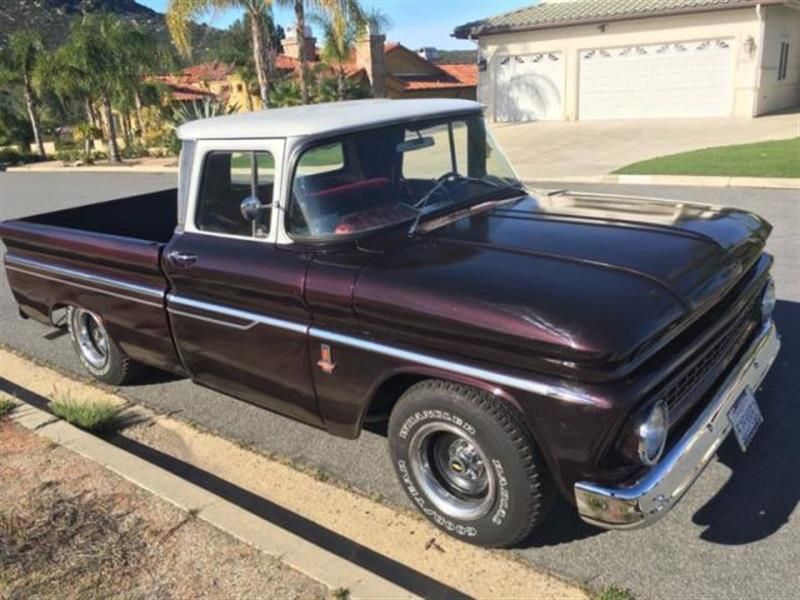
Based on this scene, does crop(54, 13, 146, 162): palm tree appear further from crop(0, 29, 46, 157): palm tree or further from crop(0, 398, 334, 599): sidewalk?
crop(0, 398, 334, 599): sidewalk

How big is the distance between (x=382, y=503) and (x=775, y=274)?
448 centimetres

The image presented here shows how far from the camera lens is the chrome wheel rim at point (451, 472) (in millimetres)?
2947

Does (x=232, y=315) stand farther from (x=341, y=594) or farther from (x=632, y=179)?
(x=632, y=179)

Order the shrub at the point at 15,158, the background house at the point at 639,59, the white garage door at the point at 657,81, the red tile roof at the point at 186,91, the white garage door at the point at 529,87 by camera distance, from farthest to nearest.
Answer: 1. the red tile roof at the point at 186,91
2. the shrub at the point at 15,158
3. the white garage door at the point at 529,87
4. the white garage door at the point at 657,81
5. the background house at the point at 639,59

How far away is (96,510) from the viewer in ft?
11.0

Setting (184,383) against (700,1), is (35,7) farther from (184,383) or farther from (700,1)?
(184,383)

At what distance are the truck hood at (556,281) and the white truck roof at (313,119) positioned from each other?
25.9 inches

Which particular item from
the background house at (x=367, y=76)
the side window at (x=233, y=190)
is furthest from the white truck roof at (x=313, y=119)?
the background house at (x=367, y=76)

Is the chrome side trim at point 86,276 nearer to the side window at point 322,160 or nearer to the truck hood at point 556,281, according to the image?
the side window at point 322,160

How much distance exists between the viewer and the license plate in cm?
303

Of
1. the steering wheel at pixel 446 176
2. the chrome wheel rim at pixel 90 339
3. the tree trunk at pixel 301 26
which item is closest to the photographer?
the steering wheel at pixel 446 176

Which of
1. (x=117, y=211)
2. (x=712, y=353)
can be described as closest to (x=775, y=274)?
(x=712, y=353)

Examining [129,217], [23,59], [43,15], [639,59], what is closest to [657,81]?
[639,59]

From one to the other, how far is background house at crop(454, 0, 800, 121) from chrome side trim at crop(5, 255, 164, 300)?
21009 mm
